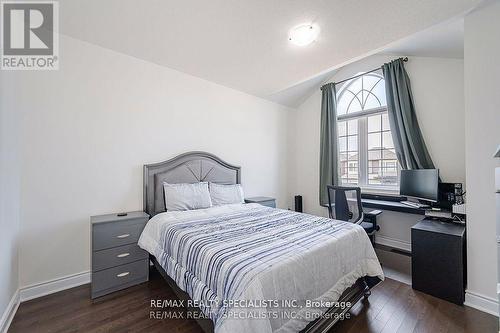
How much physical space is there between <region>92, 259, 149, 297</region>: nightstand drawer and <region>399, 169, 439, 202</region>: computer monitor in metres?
3.56

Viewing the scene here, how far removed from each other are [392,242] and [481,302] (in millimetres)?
1554

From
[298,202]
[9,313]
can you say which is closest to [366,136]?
[298,202]

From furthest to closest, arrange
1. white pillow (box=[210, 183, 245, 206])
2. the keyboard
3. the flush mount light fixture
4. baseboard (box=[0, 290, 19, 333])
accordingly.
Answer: white pillow (box=[210, 183, 245, 206]) → the keyboard → the flush mount light fixture → baseboard (box=[0, 290, 19, 333])

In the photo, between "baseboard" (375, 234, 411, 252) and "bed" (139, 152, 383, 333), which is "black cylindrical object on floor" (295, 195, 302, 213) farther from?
"bed" (139, 152, 383, 333)

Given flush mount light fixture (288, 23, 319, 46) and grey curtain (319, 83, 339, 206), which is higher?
flush mount light fixture (288, 23, 319, 46)

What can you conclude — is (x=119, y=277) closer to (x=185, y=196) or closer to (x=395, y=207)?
(x=185, y=196)

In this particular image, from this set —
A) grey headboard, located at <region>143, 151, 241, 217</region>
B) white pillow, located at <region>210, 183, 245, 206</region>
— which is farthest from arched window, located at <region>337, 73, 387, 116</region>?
white pillow, located at <region>210, 183, 245, 206</region>

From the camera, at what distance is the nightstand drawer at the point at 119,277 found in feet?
6.64

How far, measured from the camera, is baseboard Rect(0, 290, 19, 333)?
5.15 feet

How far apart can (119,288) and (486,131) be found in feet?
12.7

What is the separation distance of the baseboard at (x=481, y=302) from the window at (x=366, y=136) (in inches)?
70.9

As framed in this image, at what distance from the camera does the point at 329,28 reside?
2262 millimetres

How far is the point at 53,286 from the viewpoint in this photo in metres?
2.11

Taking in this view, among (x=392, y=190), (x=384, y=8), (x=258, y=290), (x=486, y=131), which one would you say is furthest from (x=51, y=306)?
(x=392, y=190)
